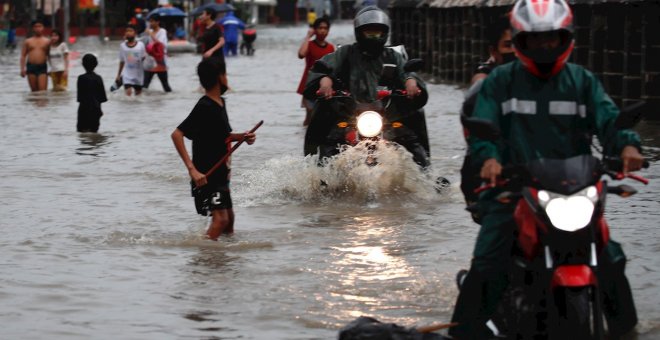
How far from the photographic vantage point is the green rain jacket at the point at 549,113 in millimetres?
6457

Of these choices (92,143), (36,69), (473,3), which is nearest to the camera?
(92,143)

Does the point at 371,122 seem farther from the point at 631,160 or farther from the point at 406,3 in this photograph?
the point at 406,3

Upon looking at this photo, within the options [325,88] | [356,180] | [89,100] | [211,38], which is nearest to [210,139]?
[325,88]

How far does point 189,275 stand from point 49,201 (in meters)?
4.32

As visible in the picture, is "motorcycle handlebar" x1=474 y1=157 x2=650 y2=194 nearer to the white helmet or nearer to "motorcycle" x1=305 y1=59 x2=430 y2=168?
the white helmet

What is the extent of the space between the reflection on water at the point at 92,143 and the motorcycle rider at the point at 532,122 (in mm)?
11842

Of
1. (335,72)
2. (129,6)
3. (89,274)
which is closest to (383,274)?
(89,274)

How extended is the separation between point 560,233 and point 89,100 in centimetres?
1574

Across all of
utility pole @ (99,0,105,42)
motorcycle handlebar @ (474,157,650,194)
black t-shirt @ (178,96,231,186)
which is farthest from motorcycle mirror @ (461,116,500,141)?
utility pole @ (99,0,105,42)

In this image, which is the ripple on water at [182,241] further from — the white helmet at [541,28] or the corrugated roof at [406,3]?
the corrugated roof at [406,3]

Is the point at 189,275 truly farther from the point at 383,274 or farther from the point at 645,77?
the point at 645,77

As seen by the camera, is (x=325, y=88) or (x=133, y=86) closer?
(x=325, y=88)

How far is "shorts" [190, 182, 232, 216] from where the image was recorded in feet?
33.6

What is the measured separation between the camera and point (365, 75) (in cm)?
1316
